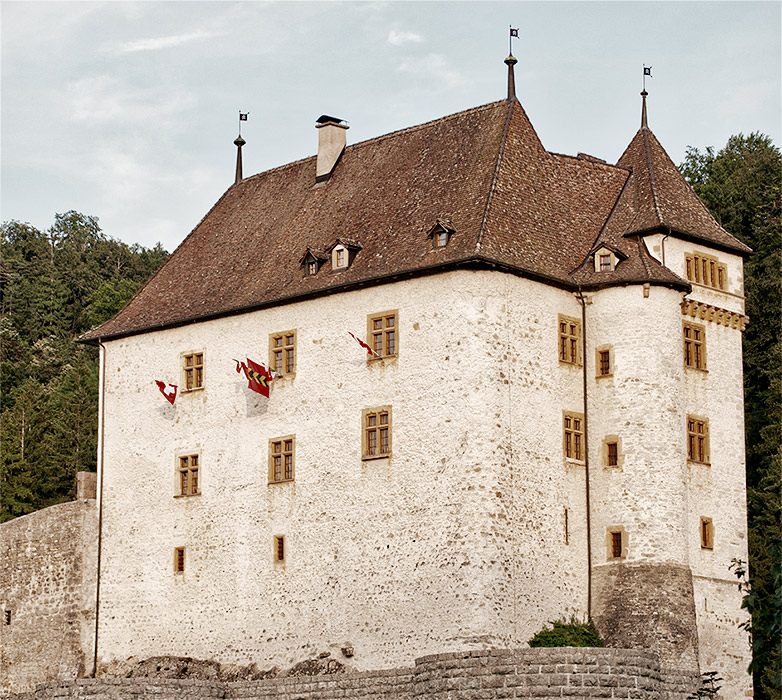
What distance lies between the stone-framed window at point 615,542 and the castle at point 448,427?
7 centimetres

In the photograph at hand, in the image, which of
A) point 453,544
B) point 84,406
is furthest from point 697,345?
point 84,406

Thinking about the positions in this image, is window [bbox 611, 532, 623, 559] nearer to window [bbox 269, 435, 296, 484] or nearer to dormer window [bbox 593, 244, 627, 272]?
dormer window [bbox 593, 244, 627, 272]

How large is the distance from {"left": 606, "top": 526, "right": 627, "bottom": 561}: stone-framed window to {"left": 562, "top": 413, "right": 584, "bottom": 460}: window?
193cm

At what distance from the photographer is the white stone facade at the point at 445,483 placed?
38.8m

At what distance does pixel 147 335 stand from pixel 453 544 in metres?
12.3

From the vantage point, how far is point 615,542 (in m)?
39.9

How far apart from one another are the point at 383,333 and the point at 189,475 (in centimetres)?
698

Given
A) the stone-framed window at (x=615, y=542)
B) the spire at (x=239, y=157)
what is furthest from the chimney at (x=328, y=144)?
the stone-framed window at (x=615, y=542)

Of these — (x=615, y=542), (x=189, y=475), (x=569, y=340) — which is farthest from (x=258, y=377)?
(x=615, y=542)

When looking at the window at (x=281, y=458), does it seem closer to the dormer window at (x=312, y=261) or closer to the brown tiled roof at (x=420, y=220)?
the brown tiled roof at (x=420, y=220)

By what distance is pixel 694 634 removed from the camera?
39.2m

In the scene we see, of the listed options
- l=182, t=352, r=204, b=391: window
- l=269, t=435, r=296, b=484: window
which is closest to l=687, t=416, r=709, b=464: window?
l=269, t=435, r=296, b=484: window

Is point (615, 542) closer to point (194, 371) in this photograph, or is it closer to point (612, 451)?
point (612, 451)

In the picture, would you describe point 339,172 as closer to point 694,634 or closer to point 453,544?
point 453,544
